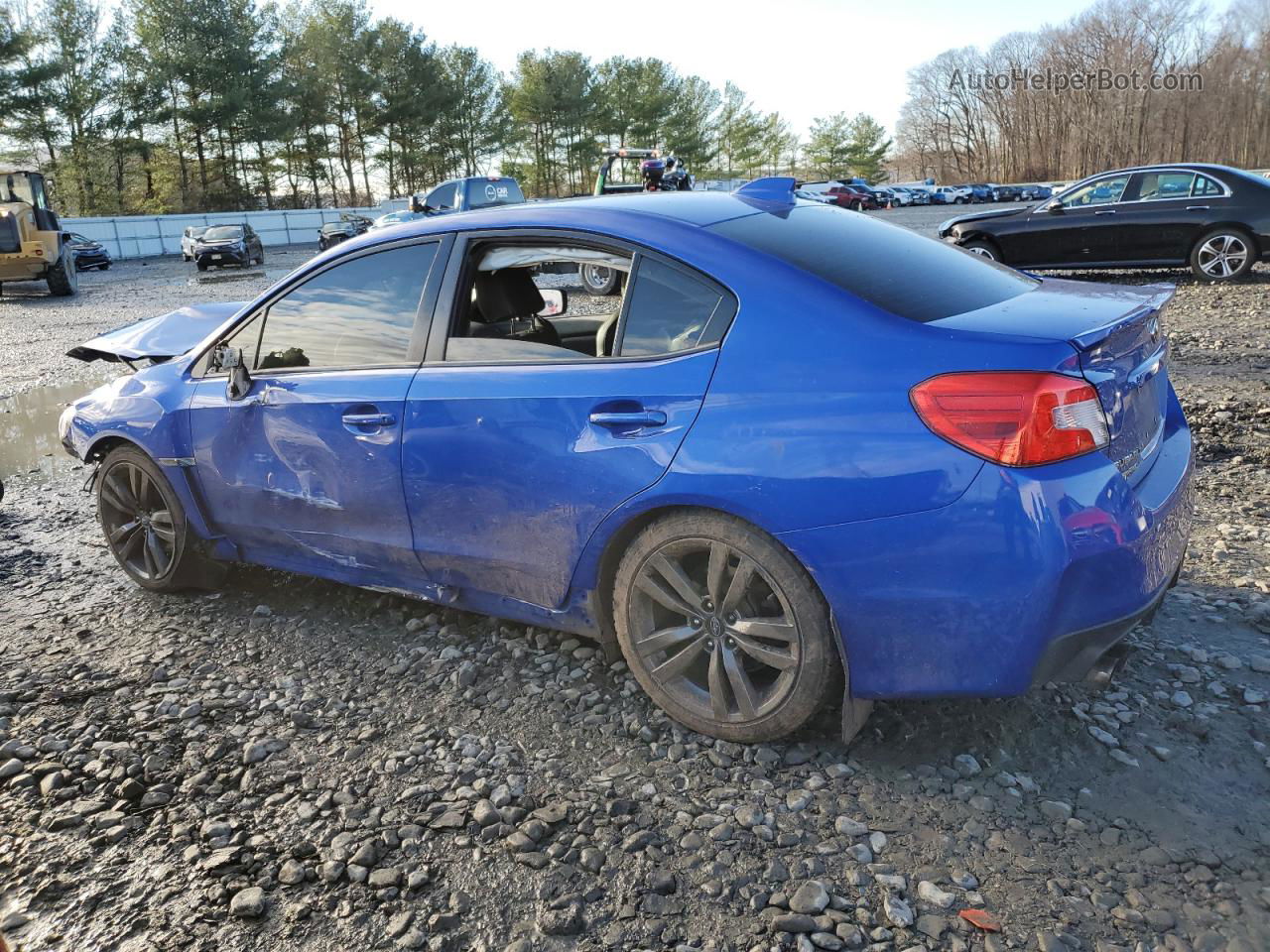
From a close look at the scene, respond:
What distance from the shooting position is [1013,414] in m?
2.37

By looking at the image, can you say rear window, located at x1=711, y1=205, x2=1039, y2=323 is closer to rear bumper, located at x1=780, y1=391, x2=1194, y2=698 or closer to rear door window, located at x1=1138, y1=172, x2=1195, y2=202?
rear bumper, located at x1=780, y1=391, x2=1194, y2=698

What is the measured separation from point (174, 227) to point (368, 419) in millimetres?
47888

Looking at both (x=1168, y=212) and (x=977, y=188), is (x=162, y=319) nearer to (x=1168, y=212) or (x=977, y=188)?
(x=1168, y=212)

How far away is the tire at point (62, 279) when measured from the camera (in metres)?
21.4

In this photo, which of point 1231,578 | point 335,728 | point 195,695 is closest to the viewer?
point 335,728

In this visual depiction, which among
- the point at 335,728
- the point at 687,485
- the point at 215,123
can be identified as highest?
the point at 215,123

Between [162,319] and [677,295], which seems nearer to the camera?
[677,295]

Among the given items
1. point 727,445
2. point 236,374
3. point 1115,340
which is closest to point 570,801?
point 727,445

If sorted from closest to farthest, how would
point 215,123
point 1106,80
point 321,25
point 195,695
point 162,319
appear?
point 195,695
point 162,319
point 215,123
point 321,25
point 1106,80

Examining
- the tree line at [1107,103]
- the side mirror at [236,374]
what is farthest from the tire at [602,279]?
the tree line at [1107,103]

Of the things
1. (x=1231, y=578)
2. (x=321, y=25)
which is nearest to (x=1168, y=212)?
(x=1231, y=578)

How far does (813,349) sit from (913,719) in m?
1.22

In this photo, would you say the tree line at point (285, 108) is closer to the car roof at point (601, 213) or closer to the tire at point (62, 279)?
the tire at point (62, 279)

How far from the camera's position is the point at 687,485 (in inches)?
107
